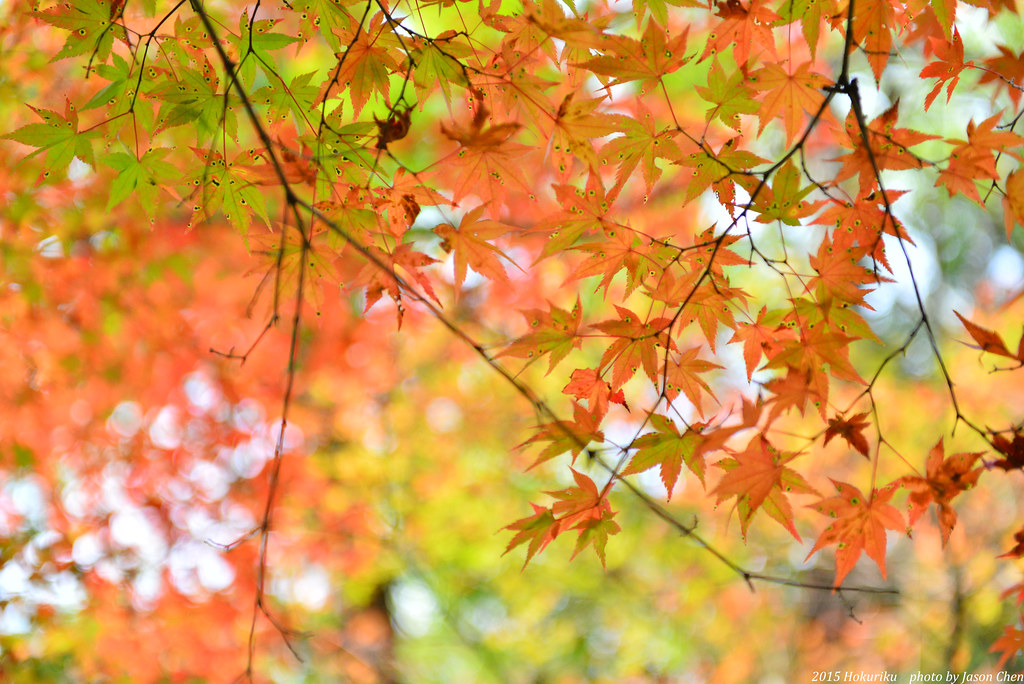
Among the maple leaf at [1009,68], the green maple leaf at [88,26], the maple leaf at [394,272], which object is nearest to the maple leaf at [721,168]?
the maple leaf at [394,272]

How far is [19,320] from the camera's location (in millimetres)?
3443

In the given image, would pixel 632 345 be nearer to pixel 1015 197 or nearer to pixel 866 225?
pixel 866 225

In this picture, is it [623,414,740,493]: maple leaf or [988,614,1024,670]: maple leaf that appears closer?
[623,414,740,493]: maple leaf

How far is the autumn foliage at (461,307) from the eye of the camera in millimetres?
1332

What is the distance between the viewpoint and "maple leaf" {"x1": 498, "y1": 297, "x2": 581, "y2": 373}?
1421 mm

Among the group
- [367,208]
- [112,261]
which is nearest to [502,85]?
[367,208]

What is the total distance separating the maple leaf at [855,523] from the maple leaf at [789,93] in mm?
776

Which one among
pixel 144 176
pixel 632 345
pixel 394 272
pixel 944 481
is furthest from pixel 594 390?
pixel 144 176

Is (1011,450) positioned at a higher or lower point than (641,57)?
lower

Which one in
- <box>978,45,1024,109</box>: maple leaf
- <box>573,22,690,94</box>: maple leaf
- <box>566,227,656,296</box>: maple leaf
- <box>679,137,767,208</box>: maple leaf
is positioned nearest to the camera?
<box>573,22,690,94</box>: maple leaf

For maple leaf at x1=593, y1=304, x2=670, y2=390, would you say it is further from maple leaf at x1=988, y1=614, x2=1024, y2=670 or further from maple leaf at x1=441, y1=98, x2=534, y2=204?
maple leaf at x1=988, y1=614, x2=1024, y2=670

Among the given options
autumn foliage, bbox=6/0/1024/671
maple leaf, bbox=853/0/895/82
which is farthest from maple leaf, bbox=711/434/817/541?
maple leaf, bbox=853/0/895/82

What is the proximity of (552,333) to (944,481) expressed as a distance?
0.93m

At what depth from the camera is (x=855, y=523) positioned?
1.42 m
